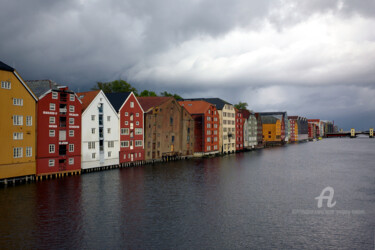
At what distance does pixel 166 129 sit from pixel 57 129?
43.1m

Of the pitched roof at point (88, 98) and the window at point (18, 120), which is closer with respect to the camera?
the window at point (18, 120)

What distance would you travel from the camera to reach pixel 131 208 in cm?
4262

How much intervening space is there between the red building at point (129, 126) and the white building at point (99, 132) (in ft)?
7.81

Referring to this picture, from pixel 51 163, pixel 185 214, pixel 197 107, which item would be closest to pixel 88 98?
pixel 51 163

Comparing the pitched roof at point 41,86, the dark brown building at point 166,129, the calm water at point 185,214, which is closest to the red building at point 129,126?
the dark brown building at point 166,129

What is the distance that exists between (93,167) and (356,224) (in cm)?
5723

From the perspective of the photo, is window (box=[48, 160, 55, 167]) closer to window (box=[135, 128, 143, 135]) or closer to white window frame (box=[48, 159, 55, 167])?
white window frame (box=[48, 159, 55, 167])

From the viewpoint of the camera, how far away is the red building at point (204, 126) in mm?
121125

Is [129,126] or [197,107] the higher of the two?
[197,107]

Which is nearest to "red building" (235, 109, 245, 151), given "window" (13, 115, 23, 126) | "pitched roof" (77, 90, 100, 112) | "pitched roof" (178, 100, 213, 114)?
"pitched roof" (178, 100, 213, 114)

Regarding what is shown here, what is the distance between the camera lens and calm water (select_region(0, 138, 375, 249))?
30.6 m

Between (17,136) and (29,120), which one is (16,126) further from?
(29,120)

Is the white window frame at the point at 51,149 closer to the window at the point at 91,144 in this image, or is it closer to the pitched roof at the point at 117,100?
the window at the point at 91,144

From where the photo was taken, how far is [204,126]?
120812mm
